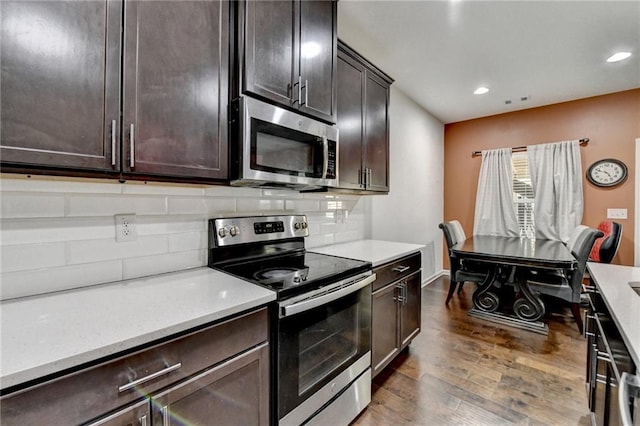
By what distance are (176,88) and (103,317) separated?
0.89 meters

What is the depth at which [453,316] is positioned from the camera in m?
3.17

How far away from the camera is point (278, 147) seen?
1.52m

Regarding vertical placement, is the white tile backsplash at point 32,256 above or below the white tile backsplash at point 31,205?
below

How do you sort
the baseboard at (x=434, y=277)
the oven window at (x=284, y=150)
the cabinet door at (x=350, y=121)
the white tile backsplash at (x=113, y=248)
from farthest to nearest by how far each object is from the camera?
the baseboard at (x=434, y=277)
the cabinet door at (x=350, y=121)
the oven window at (x=284, y=150)
the white tile backsplash at (x=113, y=248)

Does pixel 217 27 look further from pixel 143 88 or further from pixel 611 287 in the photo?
pixel 611 287

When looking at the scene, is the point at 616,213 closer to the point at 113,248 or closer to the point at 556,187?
the point at 556,187

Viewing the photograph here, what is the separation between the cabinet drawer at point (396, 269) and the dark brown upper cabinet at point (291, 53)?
1054mm

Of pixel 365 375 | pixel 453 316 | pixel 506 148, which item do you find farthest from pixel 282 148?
pixel 506 148

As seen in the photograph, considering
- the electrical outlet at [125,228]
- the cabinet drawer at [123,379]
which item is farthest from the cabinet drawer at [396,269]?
the electrical outlet at [125,228]

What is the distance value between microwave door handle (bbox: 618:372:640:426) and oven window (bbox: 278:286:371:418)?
1018 millimetres

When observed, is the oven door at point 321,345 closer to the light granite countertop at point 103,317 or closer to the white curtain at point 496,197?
the light granite countertop at point 103,317

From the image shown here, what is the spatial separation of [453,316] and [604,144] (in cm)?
310

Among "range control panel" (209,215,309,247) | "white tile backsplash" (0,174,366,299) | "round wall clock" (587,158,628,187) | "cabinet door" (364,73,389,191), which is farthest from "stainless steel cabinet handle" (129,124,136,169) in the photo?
"round wall clock" (587,158,628,187)

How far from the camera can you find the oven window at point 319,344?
1207 mm
